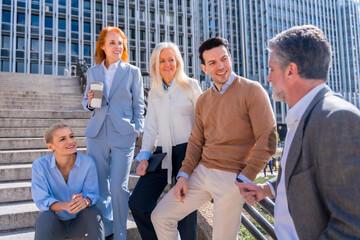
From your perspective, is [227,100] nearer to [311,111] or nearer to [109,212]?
[311,111]

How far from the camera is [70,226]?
2518mm

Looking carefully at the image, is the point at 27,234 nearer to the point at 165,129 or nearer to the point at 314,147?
the point at 165,129

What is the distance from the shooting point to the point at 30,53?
3159 centimetres

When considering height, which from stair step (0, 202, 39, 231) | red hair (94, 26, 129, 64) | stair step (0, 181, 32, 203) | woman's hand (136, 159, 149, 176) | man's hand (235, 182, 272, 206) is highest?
red hair (94, 26, 129, 64)

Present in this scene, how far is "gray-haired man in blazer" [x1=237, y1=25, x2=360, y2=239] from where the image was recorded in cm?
99

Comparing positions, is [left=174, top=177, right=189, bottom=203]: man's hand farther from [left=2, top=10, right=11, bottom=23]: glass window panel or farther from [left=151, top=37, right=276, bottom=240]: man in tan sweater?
[left=2, top=10, right=11, bottom=23]: glass window panel

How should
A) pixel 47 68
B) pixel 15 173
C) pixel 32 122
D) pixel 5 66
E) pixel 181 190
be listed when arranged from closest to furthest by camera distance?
pixel 181 190, pixel 15 173, pixel 32 122, pixel 5 66, pixel 47 68

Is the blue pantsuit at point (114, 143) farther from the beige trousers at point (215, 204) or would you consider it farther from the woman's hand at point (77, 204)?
the beige trousers at point (215, 204)

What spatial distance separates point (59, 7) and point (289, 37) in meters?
37.9

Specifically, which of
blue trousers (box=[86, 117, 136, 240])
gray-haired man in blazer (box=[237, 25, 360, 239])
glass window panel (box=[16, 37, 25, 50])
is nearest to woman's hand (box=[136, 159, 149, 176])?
blue trousers (box=[86, 117, 136, 240])

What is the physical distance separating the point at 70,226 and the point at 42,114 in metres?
3.72

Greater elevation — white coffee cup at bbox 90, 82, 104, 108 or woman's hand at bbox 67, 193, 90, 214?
white coffee cup at bbox 90, 82, 104, 108

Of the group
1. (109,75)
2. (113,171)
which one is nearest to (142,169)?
(113,171)

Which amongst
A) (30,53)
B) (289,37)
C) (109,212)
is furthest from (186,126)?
(30,53)
